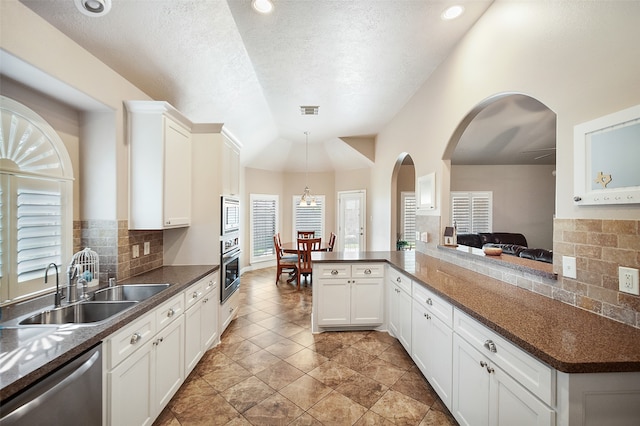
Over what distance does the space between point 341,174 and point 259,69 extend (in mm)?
4381

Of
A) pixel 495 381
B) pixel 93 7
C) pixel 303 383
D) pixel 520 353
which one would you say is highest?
pixel 93 7

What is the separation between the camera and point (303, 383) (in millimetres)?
2172

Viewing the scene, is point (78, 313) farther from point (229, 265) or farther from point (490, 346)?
point (490, 346)

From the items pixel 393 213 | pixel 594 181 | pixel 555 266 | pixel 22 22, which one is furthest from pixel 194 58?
pixel 393 213

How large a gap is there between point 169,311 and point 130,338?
0.41m

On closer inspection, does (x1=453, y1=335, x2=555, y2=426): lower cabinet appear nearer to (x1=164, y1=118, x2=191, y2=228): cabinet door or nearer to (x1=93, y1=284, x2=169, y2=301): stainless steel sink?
(x1=93, y1=284, x2=169, y2=301): stainless steel sink

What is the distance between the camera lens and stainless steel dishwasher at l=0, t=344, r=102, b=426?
90 cm

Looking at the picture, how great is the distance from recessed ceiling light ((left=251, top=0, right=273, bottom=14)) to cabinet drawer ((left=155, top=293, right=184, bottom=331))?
2.42 metres

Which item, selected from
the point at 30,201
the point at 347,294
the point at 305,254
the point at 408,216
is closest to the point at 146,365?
the point at 30,201

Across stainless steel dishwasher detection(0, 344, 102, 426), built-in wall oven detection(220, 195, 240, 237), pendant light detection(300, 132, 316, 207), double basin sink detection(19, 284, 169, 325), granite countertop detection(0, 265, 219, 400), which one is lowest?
stainless steel dishwasher detection(0, 344, 102, 426)

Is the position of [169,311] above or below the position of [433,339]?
above

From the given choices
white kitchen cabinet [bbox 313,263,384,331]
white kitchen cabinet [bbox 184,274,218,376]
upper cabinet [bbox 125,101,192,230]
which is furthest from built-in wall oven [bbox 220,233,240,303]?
white kitchen cabinet [bbox 313,263,384,331]

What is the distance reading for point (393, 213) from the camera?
194 inches

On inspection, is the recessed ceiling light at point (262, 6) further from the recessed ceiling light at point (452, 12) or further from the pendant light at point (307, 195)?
the pendant light at point (307, 195)
